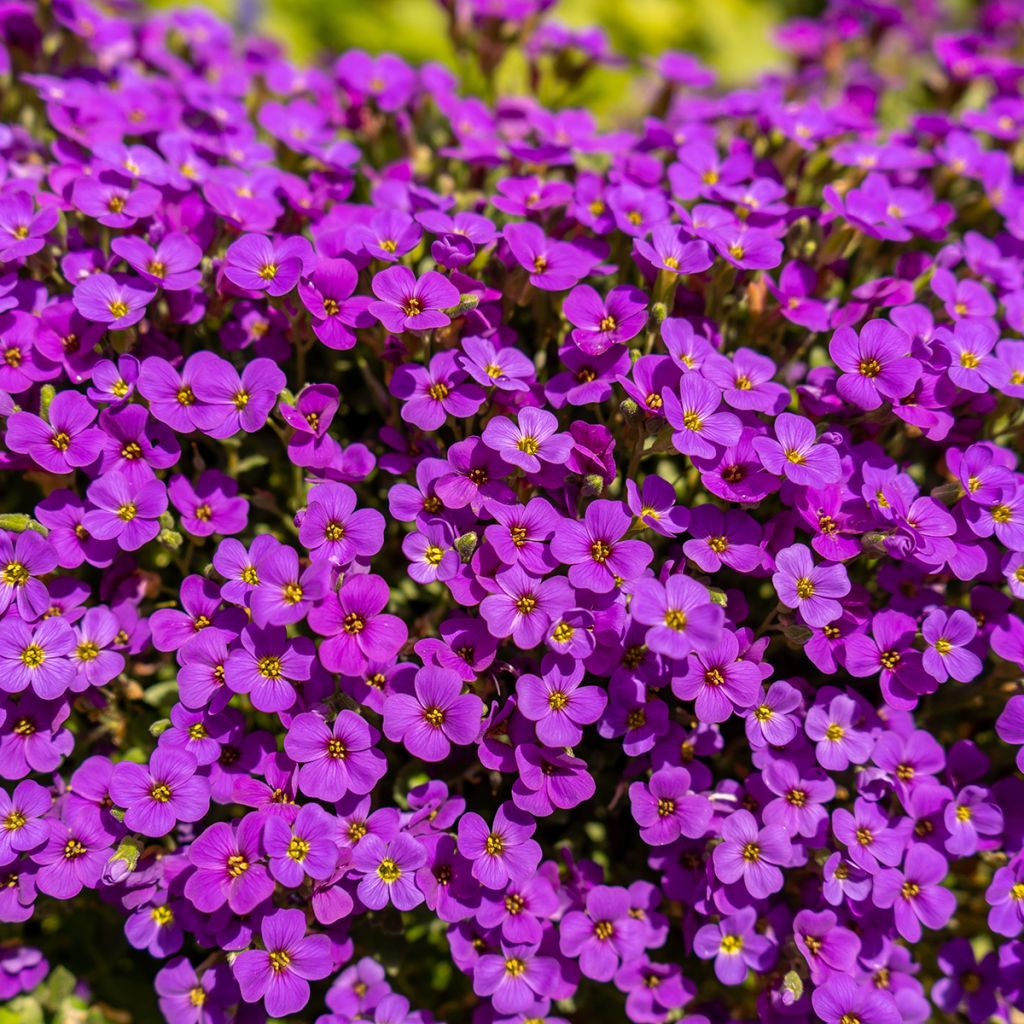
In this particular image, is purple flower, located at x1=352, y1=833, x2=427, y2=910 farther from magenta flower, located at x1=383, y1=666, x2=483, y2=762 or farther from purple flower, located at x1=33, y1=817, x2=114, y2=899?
purple flower, located at x1=33, y1=817, x2=114, y2=899

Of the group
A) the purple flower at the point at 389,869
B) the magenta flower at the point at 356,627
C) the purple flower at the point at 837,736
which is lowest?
the purple flower at the point at 389,869

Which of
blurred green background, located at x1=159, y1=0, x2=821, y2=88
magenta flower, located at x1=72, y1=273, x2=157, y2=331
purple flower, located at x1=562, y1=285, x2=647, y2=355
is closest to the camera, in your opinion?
magenta flower, located at x1=72, y1=273, x2=157, y2=331

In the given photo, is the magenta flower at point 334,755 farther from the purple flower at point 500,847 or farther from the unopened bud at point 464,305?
the unopened bud at point 464,305

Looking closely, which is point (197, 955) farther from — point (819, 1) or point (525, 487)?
point (819, 1)

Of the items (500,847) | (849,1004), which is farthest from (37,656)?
(849,1004)

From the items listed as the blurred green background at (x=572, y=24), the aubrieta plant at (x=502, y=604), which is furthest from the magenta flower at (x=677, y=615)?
the blurred green background at (x=572, y=24)

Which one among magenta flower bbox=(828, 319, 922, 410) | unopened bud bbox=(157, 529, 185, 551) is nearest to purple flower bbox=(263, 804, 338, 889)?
unopened bud bbox=(157, 529, 185, 551)
